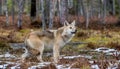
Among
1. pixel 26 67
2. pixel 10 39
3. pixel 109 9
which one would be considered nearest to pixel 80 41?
pixel 10 39

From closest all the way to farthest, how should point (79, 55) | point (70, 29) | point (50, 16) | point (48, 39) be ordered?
point (48, 39), point (70, 29), point (79, 55), point (50, 16)

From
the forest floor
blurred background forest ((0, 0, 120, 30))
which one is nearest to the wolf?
the forest floor

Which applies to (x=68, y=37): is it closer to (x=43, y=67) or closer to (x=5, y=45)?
(x=43, y=67)

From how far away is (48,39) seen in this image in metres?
13.8

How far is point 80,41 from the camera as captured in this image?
23.0 meters

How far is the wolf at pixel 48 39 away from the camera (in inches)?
536

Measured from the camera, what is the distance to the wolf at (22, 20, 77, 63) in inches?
536

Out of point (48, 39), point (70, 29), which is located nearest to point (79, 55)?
point (70, 29)

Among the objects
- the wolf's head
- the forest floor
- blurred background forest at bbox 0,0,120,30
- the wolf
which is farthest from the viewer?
blurred background forest at bbox 0,0,120,30

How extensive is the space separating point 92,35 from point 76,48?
590cm

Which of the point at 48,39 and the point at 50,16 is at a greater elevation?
the point at 48,39

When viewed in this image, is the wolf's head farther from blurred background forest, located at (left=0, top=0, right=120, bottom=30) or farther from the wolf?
blurred background forest, located at (left=0, top=0, right=120, bottom=30)

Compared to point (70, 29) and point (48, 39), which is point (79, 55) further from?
point (48, 39)

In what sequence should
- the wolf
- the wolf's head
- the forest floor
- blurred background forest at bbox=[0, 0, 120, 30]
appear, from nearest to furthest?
the forest floor < the wolf < the wolf's head < blurred background forest at bbox=[0, 0, 120, 30]
